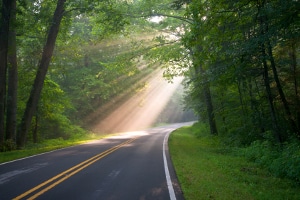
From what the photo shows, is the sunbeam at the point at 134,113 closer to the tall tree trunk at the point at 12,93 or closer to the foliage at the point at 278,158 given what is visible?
the tall tree trunk at the point at 12,93

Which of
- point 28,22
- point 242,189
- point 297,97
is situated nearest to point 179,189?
point 242,189

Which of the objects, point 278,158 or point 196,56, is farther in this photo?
point 196,56

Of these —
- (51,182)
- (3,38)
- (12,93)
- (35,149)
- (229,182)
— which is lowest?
(229,182)

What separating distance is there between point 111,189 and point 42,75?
13.9 meters

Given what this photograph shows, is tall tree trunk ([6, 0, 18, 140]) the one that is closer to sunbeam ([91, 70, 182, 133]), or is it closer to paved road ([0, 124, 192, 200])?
paved road ([0, 124, 192, 200])

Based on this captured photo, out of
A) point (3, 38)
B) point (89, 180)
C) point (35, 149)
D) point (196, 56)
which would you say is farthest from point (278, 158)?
point (3, 38)

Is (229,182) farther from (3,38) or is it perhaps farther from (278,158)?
(3,38)

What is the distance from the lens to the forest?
1064cm

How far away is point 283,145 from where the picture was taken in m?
12.3

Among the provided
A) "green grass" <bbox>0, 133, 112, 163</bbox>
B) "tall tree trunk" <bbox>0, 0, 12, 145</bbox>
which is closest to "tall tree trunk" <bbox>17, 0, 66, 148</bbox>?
"green grass" <bbox>0, 133, 112, 163</bbox>

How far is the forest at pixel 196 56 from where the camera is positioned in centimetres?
1064

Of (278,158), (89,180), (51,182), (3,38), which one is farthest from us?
(3,38)

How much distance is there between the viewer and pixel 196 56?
11.4 meters

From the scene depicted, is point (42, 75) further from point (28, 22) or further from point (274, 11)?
point (274, 11)
